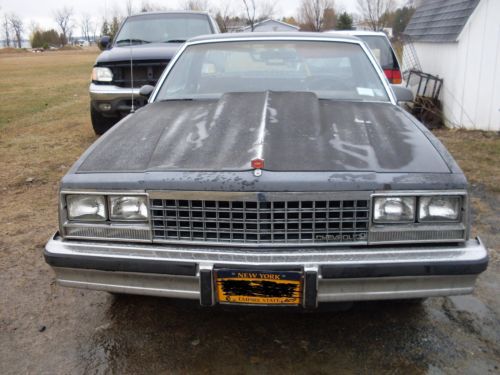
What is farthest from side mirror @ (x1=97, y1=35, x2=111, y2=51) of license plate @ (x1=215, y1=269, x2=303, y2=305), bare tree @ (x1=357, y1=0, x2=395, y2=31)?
bare tree @ (x1=357, y1=0, x2=395, y2=31)

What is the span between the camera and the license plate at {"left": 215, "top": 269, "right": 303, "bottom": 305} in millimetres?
2285

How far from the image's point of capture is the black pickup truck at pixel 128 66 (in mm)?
6910

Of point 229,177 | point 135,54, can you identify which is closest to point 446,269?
point 229,177

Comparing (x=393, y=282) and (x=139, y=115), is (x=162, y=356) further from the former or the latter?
(x=139, y=115)

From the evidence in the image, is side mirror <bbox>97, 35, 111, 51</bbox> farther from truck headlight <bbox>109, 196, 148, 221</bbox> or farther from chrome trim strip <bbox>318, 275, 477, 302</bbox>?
chrome trim strip <bbox>318, 275, 477, 302</bbox>

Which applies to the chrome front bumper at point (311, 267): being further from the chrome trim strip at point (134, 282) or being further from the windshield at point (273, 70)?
the windshield at point (273, 70)

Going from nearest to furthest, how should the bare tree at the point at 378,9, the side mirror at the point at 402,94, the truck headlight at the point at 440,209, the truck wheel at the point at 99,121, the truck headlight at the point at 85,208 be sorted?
1. the truck headlight at the point at 440,209
2. the truck headlight at the point at 85,208
3. the side mirror at the point at 402,94
4. the truck wheel at the point at 99,121
5. the bare tree at the point at 378,9

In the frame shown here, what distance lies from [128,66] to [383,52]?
458 cm

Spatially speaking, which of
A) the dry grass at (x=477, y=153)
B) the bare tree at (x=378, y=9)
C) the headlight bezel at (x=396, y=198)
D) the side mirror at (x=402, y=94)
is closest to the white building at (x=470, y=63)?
the dry grass at (x=477, y=153)

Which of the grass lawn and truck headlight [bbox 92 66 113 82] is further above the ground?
truck headlight [bbox 92 66 113 82]

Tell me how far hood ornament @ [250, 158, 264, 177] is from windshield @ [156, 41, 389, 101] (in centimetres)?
141

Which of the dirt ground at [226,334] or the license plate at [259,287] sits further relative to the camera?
the dirt ground at [226,334]

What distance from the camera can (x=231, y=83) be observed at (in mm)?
3805

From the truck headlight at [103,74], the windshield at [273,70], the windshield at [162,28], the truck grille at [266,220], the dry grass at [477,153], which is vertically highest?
the windshield at [162,28]
